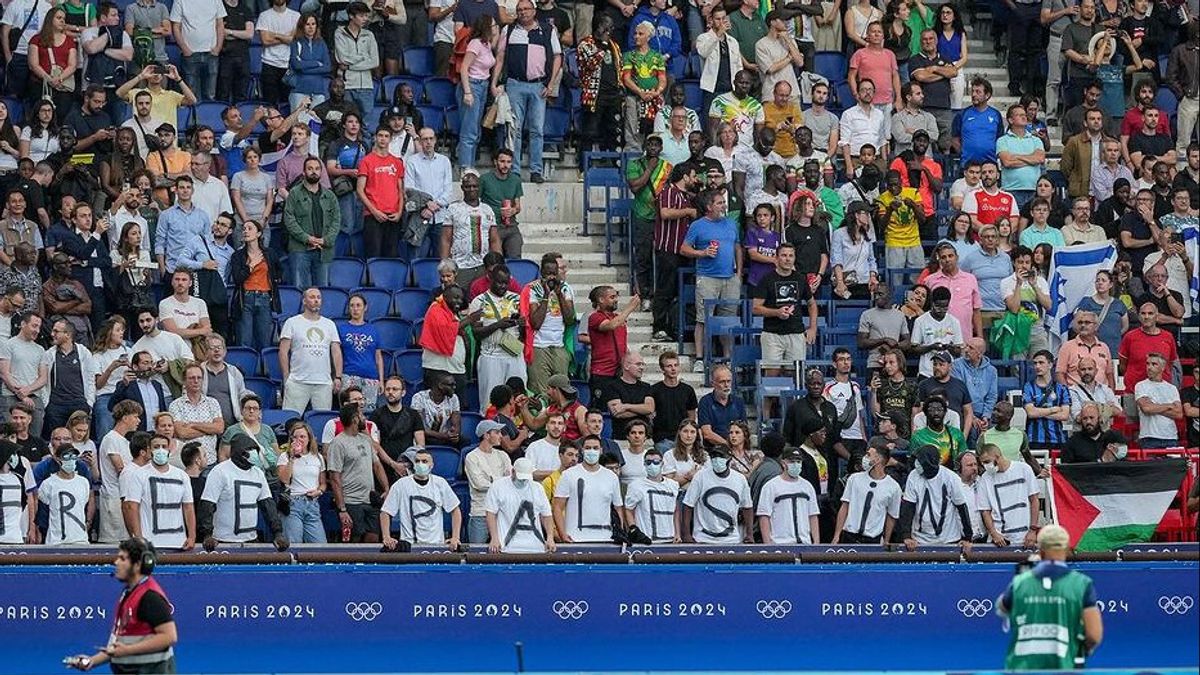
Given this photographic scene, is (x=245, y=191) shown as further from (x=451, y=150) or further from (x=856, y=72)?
(x=856, y=72)

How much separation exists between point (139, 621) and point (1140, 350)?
12.4m

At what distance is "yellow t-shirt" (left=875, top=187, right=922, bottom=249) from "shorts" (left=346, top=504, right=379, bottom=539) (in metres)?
6.92

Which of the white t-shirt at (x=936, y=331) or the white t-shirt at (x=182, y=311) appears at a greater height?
the white t-shirt at (x=182, y=311)

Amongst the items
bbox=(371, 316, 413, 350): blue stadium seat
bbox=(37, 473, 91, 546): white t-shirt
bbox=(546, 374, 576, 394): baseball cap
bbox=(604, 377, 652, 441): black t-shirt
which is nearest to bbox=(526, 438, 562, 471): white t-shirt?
bbox=(546, 374, 576, 394): baseball cap

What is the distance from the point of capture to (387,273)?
25.7 meters

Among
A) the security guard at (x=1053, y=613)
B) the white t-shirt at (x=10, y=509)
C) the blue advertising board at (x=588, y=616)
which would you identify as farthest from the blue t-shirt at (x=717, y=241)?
the security guard at (x=1053, y=613)

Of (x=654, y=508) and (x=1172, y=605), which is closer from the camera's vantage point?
(x=1172, y=605)

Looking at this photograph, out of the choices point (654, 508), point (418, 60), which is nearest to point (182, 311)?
point (654, 508)

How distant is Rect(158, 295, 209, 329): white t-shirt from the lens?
77.9 ft

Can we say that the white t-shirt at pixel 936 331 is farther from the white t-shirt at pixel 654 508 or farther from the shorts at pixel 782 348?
the white t-shirt at pixel 654 508

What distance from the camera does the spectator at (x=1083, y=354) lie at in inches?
957

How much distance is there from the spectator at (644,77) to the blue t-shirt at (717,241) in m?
2.59

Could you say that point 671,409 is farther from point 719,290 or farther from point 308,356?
point 308,356

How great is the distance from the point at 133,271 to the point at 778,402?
21.3ft
